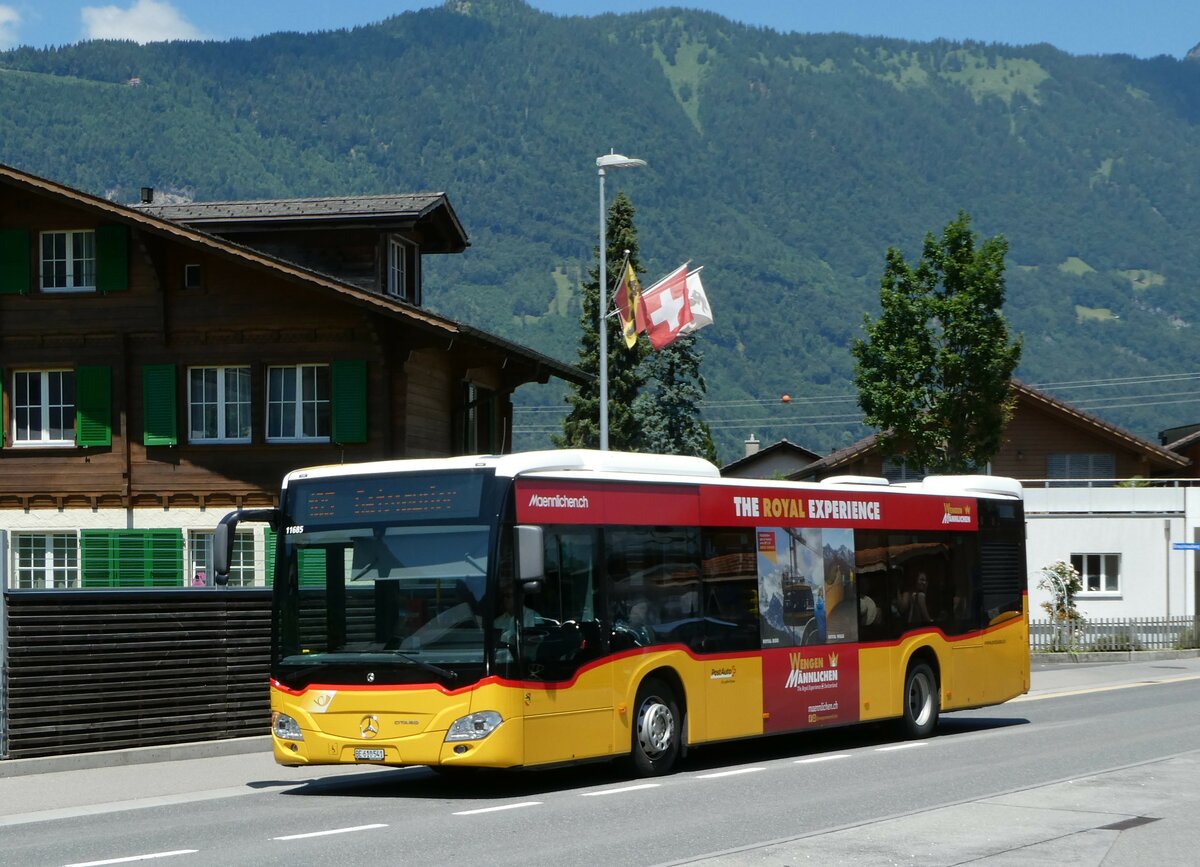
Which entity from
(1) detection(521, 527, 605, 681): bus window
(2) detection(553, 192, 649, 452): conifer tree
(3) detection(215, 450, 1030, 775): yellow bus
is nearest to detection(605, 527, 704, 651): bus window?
(3) detection(215, 450, 1030, 775): yellow bus

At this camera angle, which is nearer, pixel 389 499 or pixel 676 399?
pixel 389 499


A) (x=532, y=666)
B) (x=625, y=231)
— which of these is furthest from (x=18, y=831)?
(x=625, y=231)

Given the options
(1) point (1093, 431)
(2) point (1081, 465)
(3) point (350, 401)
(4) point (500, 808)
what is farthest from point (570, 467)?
(2) point (1081, 465)

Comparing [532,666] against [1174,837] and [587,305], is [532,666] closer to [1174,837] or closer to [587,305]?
[1174,837]

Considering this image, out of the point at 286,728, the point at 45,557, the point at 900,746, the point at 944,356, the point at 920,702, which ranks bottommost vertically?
the point at 900,746

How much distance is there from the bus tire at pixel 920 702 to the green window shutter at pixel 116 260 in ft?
58.3

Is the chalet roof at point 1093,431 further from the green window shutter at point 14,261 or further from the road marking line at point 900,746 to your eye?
the road marking line at point 900,746

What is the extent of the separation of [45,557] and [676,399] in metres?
53.4

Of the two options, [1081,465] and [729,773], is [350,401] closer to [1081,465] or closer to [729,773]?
[729,773]

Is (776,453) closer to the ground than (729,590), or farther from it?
farther from it

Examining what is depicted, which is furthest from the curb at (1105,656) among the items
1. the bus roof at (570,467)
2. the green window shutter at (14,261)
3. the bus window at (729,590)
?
the bus window at (729,590)

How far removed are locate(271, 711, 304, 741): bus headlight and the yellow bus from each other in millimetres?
16

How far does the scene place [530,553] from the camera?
47.1 feet

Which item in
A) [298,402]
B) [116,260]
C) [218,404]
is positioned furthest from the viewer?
[116,260]
